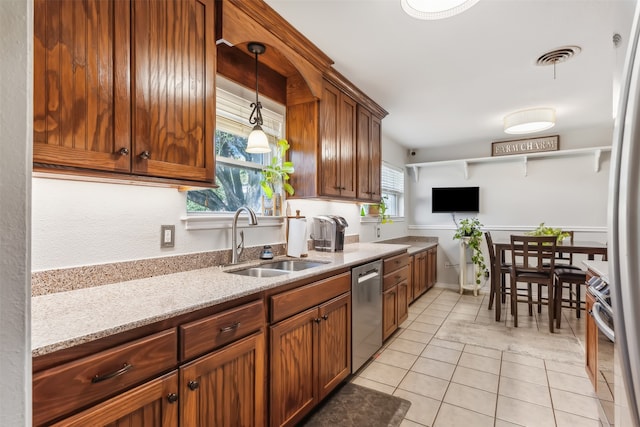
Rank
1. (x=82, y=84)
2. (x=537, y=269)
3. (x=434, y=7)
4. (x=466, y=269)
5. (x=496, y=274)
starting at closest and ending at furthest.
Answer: (x=82, y=84), (x=434, y=7), (x=537, y=269), (x=496, y=274), (x=466, y=269)

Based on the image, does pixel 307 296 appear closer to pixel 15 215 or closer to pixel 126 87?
pixel 126 87

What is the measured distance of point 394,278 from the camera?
9.87 ft

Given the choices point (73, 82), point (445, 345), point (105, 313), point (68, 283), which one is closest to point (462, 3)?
point (73, 82)

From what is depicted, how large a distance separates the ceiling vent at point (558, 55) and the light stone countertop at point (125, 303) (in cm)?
251

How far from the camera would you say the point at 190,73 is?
1522 mm

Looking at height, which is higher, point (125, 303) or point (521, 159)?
point (521, 159)

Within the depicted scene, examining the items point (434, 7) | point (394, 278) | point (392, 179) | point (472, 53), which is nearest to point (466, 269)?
point (392, 179)

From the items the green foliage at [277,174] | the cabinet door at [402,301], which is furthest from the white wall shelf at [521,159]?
the green foliage at [277,174]

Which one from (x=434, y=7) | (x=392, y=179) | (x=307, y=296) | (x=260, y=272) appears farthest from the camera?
(x=392, y=179)

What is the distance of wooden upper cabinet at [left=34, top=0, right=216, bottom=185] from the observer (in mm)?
1060

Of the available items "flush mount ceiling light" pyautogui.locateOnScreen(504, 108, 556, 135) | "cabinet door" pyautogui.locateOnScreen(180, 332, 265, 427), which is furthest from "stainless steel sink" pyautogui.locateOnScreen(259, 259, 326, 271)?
"flush mount ceiling light" pyautogui.locateOnScreen(504, 108, 556, 135)

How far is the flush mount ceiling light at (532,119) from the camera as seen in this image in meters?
3.48

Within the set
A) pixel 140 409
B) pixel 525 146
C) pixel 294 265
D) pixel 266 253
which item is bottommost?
pixel 140 409

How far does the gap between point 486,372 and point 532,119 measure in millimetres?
2766
